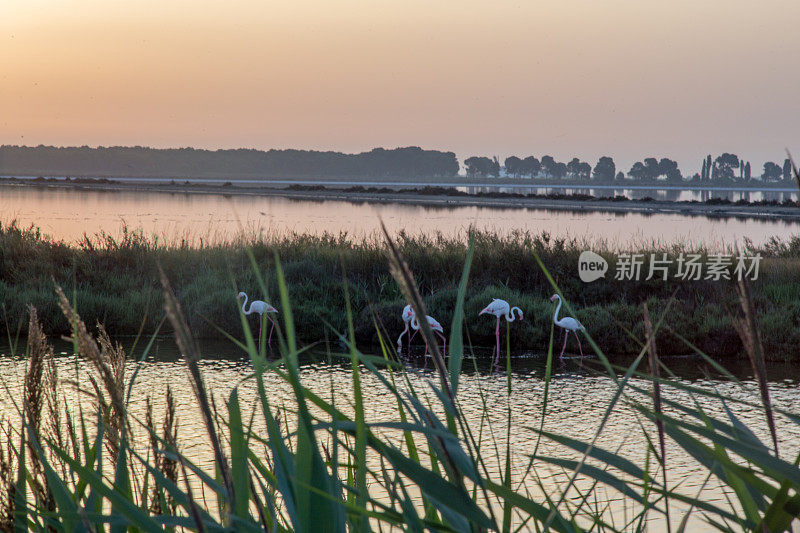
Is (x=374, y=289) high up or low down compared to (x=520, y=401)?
up

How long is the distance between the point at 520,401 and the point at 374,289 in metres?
5.65

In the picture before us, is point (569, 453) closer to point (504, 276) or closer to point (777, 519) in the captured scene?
point (777, 519)

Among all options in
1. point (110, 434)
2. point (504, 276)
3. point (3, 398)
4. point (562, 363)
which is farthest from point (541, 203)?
point (110, 434)

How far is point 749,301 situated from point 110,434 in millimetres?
1316

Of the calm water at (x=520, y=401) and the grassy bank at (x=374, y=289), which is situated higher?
the grassy bank at (x=374, y=289)

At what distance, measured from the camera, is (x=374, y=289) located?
13430 mm

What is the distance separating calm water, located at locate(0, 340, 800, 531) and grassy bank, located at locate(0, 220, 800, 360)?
1.04 m

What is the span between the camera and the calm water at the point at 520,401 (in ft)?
19.6

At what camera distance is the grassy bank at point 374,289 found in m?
11.6

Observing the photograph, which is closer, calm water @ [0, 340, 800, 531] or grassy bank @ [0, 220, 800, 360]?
calm water @ [0, 340, 800, 531]

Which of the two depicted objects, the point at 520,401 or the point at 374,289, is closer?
the point at 520,401

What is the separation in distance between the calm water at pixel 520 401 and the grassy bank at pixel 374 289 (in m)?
1.04

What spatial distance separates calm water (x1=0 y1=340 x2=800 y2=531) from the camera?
235 inches

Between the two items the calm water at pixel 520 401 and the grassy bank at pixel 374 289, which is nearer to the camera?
the calm water at pixel 520 401
